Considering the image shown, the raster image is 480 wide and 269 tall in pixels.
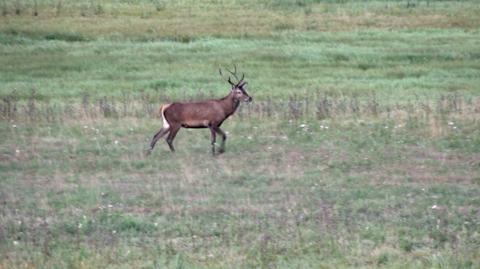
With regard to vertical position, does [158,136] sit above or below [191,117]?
below

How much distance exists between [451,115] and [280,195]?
661 centimetres

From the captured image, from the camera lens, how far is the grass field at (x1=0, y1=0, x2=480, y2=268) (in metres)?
9.87

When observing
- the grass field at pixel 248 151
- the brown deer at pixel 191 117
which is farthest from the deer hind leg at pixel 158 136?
the grass field at pixel 248 151

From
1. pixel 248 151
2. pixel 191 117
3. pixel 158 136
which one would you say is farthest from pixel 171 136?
pixel 248 151

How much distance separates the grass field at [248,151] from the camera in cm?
987

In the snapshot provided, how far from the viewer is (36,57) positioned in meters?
29.1

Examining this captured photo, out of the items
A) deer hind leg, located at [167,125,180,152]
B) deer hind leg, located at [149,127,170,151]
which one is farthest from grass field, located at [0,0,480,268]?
deer hind leg, located at [149,127,170,151]

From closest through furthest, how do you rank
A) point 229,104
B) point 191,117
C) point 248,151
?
point 248,151 < point 191,117 < point 229,104

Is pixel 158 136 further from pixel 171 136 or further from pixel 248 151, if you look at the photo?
pixel 248 151

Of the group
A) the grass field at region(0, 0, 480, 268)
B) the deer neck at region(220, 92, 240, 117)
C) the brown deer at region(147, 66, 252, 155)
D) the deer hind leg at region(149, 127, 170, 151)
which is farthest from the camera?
the deer neck at region(220, 92, 240, 117)

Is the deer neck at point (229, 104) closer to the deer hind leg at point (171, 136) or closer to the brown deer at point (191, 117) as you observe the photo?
the brown deer at point (191, 117)

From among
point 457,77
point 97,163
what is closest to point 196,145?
point 97,163

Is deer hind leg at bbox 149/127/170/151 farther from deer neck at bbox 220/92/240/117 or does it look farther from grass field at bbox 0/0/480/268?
deer neck at bbox 220/92/240/117

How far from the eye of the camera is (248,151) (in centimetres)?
1570
